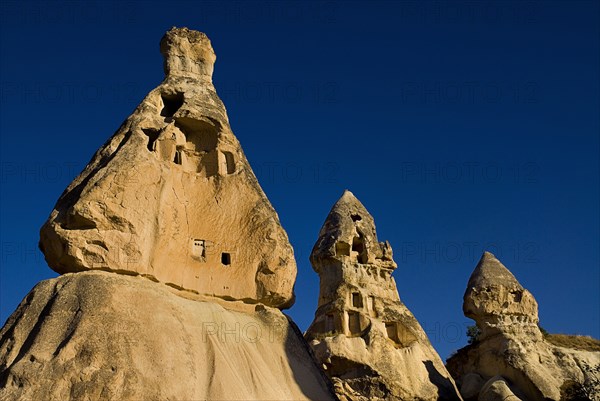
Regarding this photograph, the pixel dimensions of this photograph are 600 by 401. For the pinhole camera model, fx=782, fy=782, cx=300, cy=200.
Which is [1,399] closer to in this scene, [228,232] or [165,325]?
[165,325]

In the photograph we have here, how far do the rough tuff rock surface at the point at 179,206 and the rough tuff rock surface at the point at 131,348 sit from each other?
55 cm

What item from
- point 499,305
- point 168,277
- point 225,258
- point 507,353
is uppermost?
point 499,305

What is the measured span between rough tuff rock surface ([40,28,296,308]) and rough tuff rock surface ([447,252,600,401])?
43.0 feet

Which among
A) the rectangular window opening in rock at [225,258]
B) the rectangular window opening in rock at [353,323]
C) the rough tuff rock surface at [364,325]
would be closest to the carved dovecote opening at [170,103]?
the rectangular window opening in rock at [225,258]

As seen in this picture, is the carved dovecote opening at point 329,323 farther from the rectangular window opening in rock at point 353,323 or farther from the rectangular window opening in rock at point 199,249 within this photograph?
the rectangular window opening in rock at point 199,249

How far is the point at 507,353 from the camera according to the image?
1134 inches

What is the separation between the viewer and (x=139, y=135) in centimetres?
1623

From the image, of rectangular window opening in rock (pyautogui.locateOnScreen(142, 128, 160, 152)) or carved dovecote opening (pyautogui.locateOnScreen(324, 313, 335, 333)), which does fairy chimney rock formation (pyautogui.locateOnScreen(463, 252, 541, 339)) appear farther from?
rectangular window opening in rock (pyautogui.locateOnScreen(142, 128, 160, 152))

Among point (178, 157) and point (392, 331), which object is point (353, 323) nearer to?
point (392, 331)

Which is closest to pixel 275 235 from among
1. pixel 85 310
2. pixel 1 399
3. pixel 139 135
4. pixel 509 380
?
pixel 139 135

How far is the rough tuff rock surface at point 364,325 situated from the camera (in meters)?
26.7

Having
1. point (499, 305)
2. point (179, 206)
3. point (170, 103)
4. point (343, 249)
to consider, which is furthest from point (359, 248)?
point (179, 206)

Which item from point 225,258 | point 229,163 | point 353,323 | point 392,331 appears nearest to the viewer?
point 225,258

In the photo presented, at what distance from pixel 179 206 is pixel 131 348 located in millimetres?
4105
